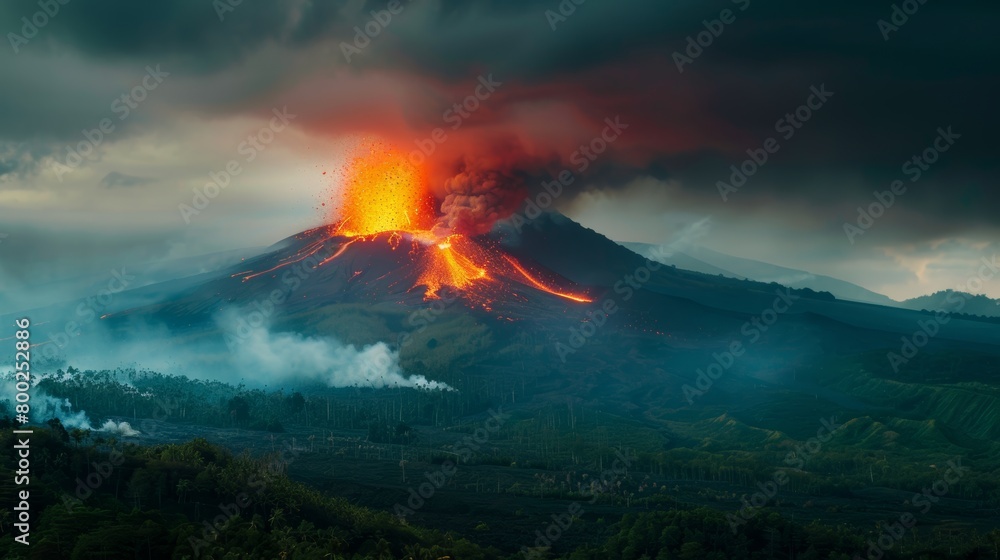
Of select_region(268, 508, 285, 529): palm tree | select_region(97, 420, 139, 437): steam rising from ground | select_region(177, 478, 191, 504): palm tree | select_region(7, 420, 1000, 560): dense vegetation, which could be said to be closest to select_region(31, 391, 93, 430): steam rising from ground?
select_region(97, 420, 139, 437): steam rising from ground

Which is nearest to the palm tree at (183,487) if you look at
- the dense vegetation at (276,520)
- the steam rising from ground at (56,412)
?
the dense vegetation at (276,520)

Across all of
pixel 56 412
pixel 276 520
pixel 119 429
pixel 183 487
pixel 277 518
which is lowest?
pixel 276 520

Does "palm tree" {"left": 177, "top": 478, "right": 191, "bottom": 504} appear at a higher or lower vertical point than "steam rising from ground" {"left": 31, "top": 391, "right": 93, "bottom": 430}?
lower

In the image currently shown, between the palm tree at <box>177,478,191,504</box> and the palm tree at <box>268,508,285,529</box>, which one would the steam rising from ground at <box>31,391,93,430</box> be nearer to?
the palm tree at <box>177,478,191,504</box>

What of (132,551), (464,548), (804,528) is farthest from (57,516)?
(804,528)

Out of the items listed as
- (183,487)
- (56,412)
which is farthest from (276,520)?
(56,412)

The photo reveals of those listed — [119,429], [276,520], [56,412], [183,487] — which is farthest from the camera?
[56,412]

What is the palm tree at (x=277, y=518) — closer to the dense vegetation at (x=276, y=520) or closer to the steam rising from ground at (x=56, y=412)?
the dense vegetation at (x=276, y=520)

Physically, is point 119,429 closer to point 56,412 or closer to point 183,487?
point 56,412

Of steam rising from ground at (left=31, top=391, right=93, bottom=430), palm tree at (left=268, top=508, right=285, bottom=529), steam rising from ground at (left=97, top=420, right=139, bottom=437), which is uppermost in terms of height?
steam rising from ground at (left=31, top=391, right=93, bottom=430)

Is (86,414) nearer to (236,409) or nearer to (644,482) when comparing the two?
(236,409)

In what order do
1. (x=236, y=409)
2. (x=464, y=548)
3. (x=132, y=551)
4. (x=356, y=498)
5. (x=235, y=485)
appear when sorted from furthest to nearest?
(x=236, y=409) < (x=356, y=498) < (x=235, y=485) < (x=464, y=548) < (x=132, y=551)
